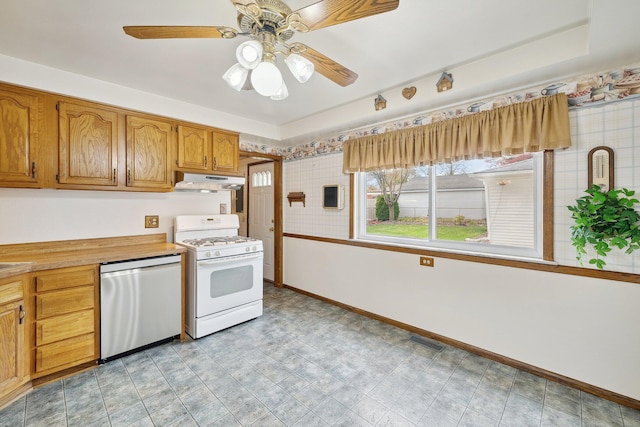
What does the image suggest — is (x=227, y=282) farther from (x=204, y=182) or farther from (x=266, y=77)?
(x=266, y=77)

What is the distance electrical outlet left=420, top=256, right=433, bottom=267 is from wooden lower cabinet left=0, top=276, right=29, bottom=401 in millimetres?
3303

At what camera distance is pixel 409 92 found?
101 inches

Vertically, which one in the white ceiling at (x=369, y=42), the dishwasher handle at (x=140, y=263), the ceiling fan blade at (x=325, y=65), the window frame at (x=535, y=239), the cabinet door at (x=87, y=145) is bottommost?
the dishwasher handle at (x=140, y=263)

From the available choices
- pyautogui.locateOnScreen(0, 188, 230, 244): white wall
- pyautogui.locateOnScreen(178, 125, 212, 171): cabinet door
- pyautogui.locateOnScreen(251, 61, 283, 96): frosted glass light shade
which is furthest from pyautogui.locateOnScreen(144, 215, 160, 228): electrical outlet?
pyautogui.locateOnScreen(251, 61, 283, 96): frosted glass light shade

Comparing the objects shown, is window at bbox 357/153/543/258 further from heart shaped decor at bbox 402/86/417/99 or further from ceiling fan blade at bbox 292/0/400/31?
ceiling fan blade at bbox 292/0/400/31

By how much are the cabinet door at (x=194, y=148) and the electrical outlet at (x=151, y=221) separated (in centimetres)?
68

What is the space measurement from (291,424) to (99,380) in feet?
5.19

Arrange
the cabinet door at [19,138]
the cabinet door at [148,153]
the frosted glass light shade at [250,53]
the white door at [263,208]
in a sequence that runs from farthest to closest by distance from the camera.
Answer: the white door at [263,208], the cabinet door at [148,153], the cabinet door at [19,138], the frosted glass light shade at [250,53]

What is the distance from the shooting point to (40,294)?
2031 mm

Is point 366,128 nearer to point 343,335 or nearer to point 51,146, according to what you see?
point 343,335

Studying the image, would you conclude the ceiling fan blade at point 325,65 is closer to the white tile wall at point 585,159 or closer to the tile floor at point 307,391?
the white tile wall at point 585,159

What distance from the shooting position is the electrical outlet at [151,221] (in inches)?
122

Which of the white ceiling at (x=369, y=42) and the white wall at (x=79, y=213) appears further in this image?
the white wall at (x=79, y=213)

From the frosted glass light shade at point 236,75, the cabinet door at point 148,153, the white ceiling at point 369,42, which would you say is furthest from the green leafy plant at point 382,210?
the cabinet door at point 148,153
